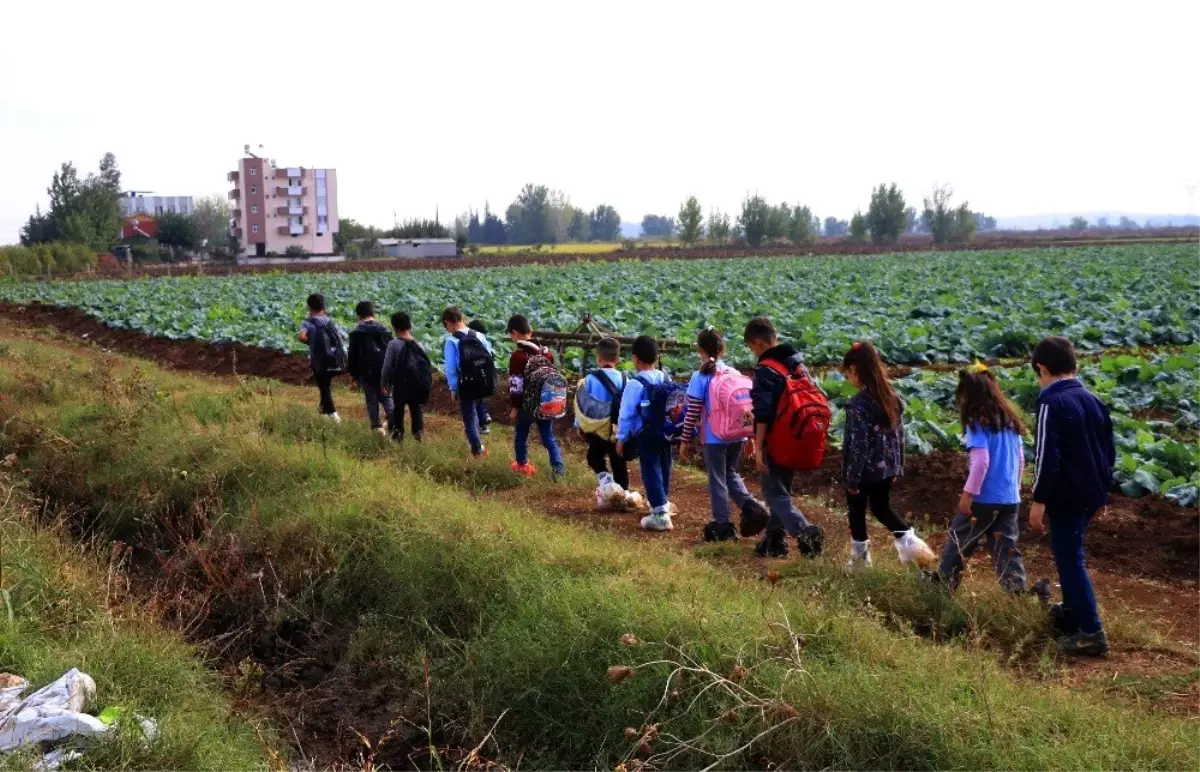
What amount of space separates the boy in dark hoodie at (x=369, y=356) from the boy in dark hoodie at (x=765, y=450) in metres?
5.11

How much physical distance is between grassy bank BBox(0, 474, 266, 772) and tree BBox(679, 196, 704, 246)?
304 feet

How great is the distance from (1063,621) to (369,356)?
24.9 ft

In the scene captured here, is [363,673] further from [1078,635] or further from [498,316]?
[498,316]

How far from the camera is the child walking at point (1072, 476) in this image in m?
5.49

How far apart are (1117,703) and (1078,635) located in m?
0.81

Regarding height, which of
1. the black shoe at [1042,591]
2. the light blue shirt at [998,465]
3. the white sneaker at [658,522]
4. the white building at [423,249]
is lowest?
the white sneaker at [658,522]

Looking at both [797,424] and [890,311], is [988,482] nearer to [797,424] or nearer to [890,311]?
[797,424]

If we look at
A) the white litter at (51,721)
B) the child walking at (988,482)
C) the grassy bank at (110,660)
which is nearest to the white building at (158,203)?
the grassy bank at (110,660)

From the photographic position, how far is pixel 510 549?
274 inches

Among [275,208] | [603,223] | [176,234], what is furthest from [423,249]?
[603,223]

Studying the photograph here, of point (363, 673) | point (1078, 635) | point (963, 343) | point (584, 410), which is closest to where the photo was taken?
point (1078, 635)

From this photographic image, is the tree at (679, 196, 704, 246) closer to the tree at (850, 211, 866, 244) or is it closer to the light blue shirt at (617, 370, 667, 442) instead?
the tree at (850, 211, 866, 244)

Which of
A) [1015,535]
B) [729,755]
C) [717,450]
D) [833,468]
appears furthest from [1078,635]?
[833,468]

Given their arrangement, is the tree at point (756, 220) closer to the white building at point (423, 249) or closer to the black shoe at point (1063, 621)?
the white building at point (423, 249)
